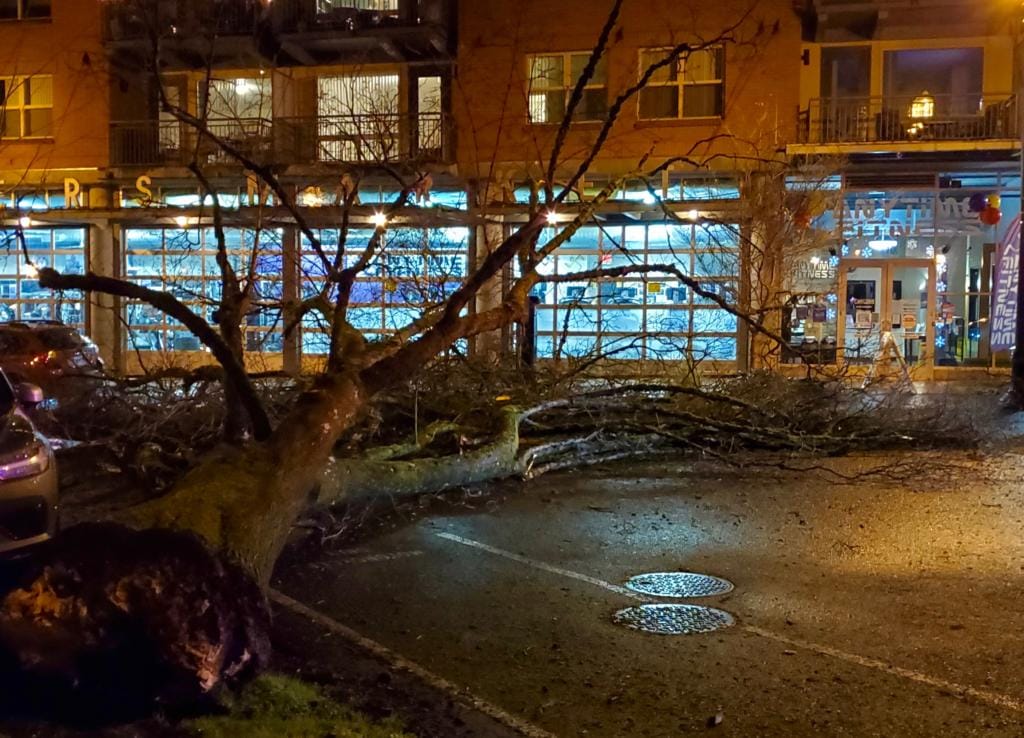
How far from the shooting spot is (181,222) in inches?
869

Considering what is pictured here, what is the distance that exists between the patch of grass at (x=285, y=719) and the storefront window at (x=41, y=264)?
Answer: 838 inches

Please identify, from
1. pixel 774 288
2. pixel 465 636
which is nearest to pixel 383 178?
pixel 774 288

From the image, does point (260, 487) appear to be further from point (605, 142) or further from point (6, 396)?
point (605, 142)

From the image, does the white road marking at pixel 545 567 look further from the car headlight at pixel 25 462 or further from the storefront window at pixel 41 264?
the storefront window at pixel 41 264

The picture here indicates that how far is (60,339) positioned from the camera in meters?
15.3

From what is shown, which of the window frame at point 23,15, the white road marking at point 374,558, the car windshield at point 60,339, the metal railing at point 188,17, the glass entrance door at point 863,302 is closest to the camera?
the white road marking at point 374,558

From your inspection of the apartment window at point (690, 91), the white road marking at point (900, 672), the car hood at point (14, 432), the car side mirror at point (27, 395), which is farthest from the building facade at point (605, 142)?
the white road marking at point (900, 672)

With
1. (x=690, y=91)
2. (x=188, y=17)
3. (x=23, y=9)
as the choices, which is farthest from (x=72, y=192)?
(x=690, y=91)

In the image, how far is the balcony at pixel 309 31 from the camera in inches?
802

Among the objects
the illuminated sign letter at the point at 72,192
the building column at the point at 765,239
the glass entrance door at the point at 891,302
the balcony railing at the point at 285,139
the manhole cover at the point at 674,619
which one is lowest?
the manhole cover at the point at 674,619

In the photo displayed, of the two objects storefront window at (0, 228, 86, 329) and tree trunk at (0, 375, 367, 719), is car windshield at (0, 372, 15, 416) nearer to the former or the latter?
tree trunk at (0, 375, 367, 719)

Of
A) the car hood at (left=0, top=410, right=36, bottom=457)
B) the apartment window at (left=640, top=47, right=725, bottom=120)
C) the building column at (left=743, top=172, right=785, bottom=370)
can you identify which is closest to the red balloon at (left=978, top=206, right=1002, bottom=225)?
A: the building column at (left=743, top=172, right=785, bottom=370)

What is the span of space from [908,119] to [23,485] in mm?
19235

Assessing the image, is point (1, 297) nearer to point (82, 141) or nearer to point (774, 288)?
point (82, 141)
